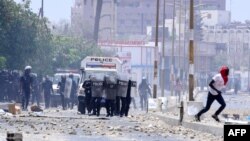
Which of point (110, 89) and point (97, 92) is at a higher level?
point (110, 89)

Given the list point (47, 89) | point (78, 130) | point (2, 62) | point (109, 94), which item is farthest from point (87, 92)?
point (2, 62)

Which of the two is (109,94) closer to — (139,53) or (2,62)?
(2,62)

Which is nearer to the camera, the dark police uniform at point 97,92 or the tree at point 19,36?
the dark police uniform at point 97,92

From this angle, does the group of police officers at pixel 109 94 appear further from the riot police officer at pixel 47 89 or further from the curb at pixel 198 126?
the riot police officer at pixel 47 89

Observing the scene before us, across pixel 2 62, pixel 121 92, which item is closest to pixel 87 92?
pixel 121 92

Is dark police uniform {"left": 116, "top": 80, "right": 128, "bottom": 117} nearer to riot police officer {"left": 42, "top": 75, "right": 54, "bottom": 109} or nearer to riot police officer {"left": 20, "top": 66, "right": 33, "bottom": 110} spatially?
riot police officer {"left": 20, "top": 66, "right": 33, "bottom": 110}

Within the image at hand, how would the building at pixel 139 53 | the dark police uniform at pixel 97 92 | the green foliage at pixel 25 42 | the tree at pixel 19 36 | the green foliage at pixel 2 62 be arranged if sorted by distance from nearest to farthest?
the dark police uniform at pixel 97 92 → the green foliage at pixel 2 62 → the tree at pixel 19 36 → the green foliage at pixel 25 42 → the building at pixel 139 53

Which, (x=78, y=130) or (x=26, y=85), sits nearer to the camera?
(x=78, y=130)

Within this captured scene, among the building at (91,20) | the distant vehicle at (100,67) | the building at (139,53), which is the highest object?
the building at (91,20)

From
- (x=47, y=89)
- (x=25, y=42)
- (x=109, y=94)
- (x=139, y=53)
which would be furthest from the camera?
(x=139, y=53)

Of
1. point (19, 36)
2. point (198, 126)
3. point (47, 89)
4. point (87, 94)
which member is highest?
point (19, 36)

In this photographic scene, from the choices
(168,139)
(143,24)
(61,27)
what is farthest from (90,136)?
(143,24)

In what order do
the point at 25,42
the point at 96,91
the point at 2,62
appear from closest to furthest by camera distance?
the point at 96,91 < the point at 2,62 < the point at 25,42

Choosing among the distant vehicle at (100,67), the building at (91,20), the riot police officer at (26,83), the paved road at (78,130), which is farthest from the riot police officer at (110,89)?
the building at (91,20)
